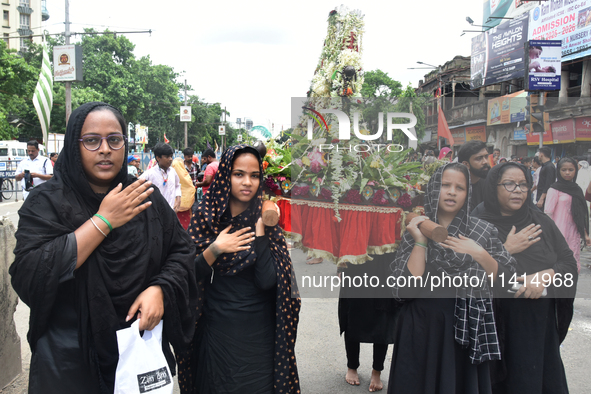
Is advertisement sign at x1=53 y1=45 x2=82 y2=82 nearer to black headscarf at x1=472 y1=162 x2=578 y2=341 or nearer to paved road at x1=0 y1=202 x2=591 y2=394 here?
paved road at x1=0 y1=202 x2=591 y2=394

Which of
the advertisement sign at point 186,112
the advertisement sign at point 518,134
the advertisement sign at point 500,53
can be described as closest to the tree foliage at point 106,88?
the advertisement sign at point 186,112

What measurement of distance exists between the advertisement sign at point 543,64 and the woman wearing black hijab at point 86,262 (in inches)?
517

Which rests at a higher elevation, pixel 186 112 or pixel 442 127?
pixel 186 112

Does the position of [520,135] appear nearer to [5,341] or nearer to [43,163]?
[5,341]

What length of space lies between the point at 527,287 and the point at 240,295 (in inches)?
61.0

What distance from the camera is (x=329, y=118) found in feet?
9.38

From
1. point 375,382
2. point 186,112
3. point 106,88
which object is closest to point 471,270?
point 375,382

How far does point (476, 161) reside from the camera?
231 cm

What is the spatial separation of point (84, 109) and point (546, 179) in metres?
2.50

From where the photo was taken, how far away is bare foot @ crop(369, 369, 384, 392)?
119 inches

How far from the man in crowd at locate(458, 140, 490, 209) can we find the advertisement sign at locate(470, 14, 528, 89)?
63.5 feet

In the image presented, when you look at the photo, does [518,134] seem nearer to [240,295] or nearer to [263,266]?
[263,266]

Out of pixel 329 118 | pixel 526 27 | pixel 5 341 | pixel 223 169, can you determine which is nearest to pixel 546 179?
pixel 329 118

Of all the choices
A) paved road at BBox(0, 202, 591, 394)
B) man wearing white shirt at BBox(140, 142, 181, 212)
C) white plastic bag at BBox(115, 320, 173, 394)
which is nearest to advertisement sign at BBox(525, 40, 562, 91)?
paved road at BBox(0, 202, 591, 394)
